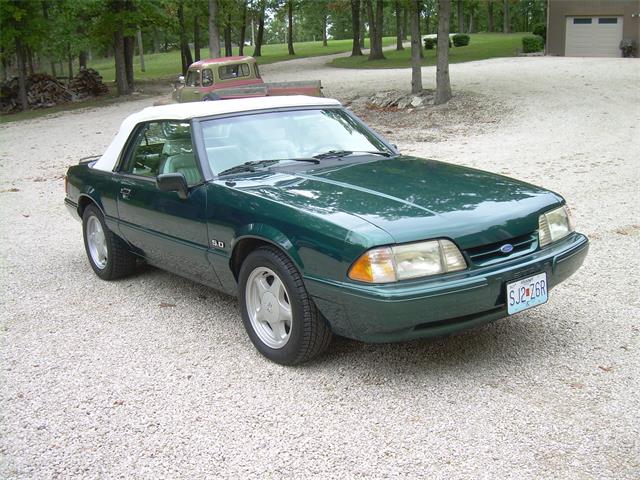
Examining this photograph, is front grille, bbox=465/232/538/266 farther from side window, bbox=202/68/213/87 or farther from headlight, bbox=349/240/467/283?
side window, bbox=202/68/213/87

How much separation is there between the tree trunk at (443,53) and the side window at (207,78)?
19.1ft

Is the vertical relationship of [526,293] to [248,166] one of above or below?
below

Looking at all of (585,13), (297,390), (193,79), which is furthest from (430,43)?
(297,390)

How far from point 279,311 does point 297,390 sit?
489 mm

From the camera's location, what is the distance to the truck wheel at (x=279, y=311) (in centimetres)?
385

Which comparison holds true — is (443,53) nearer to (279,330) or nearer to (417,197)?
(417,197)

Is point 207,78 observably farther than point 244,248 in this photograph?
Yes

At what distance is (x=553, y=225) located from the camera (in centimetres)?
415

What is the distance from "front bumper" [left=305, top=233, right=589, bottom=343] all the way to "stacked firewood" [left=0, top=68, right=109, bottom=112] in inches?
1107

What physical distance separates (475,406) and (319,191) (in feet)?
4.87

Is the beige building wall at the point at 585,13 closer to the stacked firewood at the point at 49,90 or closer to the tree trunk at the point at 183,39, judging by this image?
the tree trunk at the point at 183,39

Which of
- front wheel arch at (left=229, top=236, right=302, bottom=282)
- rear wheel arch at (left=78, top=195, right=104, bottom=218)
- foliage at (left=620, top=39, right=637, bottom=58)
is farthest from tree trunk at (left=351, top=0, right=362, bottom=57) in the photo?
front wheel arch at (left=229, top=236, right=302, bottom=282)

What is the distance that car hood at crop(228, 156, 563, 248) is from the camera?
3662 millimetres

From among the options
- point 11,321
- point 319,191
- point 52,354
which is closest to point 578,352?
point 319,191
